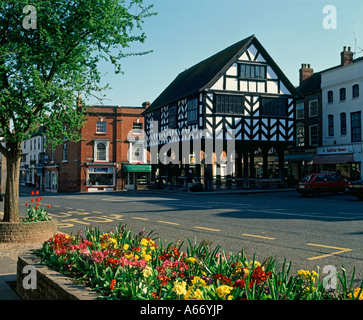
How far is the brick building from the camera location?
153ft

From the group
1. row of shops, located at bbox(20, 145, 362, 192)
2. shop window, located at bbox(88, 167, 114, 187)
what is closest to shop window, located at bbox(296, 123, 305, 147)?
row of shops, located at bbox(20, 145, 362, 192)

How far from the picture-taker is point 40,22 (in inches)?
362

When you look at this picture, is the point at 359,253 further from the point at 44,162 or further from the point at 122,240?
the point at 44,162

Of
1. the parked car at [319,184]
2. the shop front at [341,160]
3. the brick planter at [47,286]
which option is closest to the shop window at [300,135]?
the shop front at [341,160]

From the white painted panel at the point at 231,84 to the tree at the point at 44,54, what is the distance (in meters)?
23.3

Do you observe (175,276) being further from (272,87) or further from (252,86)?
(272,87)

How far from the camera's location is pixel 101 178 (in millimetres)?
47000

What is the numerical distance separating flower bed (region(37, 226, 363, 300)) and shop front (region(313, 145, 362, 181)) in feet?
106

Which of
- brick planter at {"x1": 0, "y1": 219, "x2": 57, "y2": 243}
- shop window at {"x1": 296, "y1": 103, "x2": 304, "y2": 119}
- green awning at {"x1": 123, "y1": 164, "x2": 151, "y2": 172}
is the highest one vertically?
shop window at {"x1": 296, "y1": 103, "x2": 304, "y2": 119}

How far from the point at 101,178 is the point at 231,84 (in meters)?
22.1

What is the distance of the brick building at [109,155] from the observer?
46500 millimetres

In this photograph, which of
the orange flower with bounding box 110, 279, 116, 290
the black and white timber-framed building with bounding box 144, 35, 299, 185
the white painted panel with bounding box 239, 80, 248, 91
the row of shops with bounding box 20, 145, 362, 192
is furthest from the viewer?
the row of shops with bounding box 20, 145, 362, 192

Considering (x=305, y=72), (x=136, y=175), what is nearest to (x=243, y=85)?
(x=305, y=72)

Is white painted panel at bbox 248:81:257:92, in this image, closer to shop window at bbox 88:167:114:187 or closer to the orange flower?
shop window at bbox 88:167:114:187
